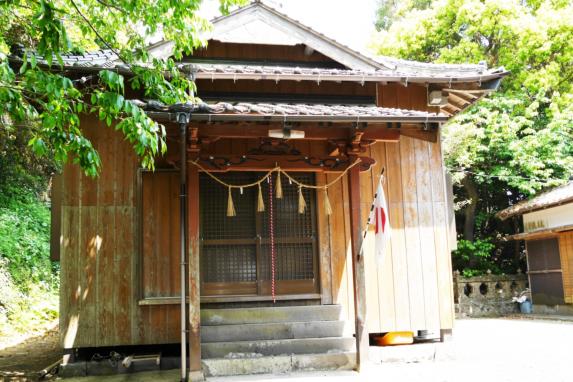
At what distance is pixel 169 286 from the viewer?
8781mm

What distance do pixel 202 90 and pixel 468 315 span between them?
1564 centimetres

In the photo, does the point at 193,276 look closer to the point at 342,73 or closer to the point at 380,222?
the point at 380,222

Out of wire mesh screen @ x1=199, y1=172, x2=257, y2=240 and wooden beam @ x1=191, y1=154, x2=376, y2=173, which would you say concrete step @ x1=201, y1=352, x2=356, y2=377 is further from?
wooden beam @ x1=191, y1=154, x2=376, y2=173

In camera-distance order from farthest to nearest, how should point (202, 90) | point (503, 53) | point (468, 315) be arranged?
point (503, 53) → point (468, 315) → point (202, 90)

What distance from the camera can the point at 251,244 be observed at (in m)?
9.20

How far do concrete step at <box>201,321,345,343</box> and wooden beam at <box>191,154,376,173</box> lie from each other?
2.50m

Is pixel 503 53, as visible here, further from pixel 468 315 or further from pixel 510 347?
pixel 510 347

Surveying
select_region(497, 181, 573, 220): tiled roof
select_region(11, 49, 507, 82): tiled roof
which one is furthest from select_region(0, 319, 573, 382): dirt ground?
select_region(497, 181, 573, 220): tiled roof

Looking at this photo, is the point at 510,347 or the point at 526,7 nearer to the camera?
the point at 510,347

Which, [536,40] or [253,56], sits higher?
[536,40]

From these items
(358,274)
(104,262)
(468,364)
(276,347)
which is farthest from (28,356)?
(468,364)

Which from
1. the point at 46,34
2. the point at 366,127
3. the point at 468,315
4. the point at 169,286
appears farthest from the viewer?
the point at 468,315

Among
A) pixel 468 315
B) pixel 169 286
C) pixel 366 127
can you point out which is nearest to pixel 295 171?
pixel 366 127

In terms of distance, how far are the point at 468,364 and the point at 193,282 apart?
4.58 metres
